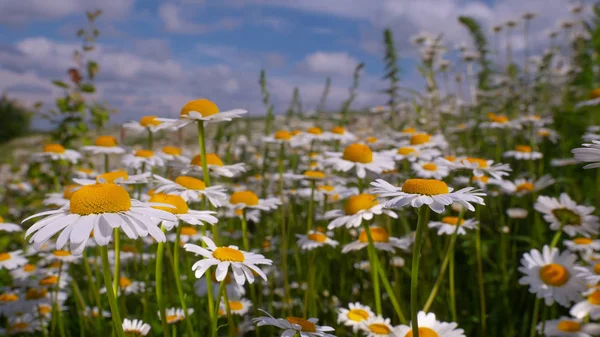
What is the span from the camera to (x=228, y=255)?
1.58 m

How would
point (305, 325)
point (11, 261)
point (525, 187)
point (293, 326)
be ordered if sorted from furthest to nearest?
point (525, 187) → point (11, 261) → point (305, 325) → point (293, 326)

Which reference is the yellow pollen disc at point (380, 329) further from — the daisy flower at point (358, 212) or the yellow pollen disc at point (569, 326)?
the yellow pollen disc at point (569, 326)

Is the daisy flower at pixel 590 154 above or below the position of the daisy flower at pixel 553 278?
above

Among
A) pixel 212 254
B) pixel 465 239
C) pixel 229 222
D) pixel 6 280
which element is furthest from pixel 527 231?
pixel 6 280

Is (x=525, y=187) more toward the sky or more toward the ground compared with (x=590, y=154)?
more toward the ground

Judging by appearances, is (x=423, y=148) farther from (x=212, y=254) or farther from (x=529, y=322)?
(x=212, y=254)

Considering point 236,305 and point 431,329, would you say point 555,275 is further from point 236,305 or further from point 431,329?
point 236,305

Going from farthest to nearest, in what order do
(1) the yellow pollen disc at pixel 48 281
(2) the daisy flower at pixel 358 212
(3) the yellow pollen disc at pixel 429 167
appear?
(1) the yellow pollen disc at pixel 48 281 < (3) the yellow pollen disc at pixel 429 167 < (2) the daisy flower at pixel 358 212

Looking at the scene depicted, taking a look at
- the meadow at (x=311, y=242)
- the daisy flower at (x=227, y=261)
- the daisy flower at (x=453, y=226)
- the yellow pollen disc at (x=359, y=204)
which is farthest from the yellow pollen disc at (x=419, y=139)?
the daisy flower at (x=227, y=261)

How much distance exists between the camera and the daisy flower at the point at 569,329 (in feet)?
7.07

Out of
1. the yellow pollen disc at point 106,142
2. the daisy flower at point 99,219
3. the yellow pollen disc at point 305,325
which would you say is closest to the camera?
the daisy flower at point 99,219

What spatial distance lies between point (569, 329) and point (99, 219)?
6.71 ft

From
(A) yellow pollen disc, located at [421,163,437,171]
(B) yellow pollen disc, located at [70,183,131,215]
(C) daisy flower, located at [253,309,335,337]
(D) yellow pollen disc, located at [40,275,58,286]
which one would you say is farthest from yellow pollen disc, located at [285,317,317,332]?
(D) yellow pollen disc, located at [40,275,58,286]

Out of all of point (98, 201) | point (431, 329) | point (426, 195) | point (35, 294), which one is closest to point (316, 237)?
point (431, 329)
